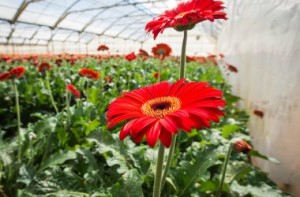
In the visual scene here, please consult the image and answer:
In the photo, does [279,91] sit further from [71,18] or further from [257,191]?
[71,18]

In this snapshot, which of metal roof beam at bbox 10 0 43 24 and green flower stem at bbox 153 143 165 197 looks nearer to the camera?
green flower stem at bbox 153 143 165 197

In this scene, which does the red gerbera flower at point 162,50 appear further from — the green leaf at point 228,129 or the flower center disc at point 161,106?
the flower center disc at point 161,106

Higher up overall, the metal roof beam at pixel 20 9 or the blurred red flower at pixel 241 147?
the metal roof beam at pixel 20 9

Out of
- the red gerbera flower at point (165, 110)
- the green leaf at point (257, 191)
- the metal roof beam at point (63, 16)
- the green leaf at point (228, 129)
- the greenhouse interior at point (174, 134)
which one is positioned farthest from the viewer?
the metal roof beam at point (63, 16)

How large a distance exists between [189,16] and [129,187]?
581 mm

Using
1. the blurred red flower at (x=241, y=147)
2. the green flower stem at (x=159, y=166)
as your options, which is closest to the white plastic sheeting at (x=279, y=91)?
the blurred red flower at (x=241, y=147)

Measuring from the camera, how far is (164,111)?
624mm

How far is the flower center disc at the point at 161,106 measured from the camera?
0.62 m

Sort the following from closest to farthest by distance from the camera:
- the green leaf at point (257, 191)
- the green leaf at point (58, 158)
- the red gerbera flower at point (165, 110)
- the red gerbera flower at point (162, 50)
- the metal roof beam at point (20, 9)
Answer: the red gerbera flower at point (165, 110) < the green leaf at point (257, 191) < the green leaf at point (58, 158) < the red gerbera flower at point (162, 50) < the metal roof beam at point (20, 9)

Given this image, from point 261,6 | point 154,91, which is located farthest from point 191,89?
point 261,6

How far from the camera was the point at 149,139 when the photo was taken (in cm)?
52

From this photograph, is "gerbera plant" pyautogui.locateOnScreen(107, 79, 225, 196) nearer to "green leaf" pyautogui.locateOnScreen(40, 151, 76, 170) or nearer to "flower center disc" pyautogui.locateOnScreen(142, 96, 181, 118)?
"flower center disc" pyautogui.locateOnScreen(142, 96, 181, 118)

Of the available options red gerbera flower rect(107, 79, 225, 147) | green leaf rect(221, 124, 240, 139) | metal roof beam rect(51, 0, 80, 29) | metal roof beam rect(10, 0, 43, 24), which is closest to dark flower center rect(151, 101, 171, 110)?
red gerbera flower rect(107, 79, 225, 147)

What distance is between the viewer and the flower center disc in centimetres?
62
